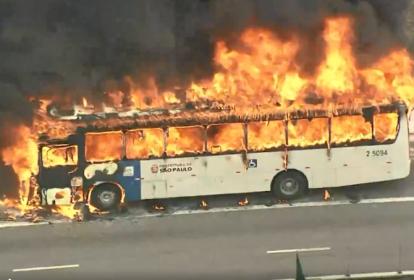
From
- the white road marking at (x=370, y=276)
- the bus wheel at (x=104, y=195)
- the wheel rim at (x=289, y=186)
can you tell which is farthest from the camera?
the wheel rim at (x=289, y=186)

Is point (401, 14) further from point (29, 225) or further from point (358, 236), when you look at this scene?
point (29, 225)

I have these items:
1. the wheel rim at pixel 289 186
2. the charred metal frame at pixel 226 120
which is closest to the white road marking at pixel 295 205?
the wheel rim at pixel 289 186

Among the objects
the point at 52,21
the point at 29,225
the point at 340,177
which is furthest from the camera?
the point at 52,21

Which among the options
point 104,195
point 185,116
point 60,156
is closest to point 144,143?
point 185,116

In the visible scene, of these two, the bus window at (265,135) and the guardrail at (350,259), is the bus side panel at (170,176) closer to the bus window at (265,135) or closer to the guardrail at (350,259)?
the bus window at (265,135)

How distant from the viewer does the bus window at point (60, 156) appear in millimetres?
8828

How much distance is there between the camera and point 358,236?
26.4 feet

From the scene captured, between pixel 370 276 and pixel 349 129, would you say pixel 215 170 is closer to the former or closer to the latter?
pixel 349 129

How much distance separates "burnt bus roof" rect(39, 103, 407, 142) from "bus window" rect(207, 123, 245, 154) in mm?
108

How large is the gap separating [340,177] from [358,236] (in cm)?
164

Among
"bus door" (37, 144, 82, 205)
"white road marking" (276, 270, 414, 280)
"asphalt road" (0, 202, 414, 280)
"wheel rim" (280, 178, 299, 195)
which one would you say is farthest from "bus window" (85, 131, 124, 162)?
"white road marking" (276, 270, 414, 280)

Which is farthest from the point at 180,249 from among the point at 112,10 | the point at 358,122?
the point at 112,10

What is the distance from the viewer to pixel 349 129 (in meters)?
9.41

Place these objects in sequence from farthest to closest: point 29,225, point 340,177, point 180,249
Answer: point 340,177 < point 29,225 < point 180,249
